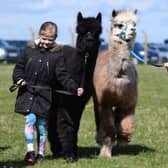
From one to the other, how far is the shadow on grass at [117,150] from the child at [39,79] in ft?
3.59

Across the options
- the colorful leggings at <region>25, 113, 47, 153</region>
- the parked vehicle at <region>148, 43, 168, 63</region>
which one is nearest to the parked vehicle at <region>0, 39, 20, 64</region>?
the parked vehicle at <region>148, 43, 168, 63</region>

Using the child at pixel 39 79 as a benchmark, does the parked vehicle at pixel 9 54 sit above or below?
below

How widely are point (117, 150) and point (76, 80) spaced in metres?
1.79

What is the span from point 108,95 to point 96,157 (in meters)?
0.87

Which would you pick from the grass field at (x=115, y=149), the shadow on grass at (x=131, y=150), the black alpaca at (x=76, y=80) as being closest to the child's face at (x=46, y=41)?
the black alpaca at (x=76, y=80)

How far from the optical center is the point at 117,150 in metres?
9.12

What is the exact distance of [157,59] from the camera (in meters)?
42.9

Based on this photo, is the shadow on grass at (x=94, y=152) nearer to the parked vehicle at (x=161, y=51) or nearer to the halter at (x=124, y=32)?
the halter at (x=124, y=32)

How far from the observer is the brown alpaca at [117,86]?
795 centimetres

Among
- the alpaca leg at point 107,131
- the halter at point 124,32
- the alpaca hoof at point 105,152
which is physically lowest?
the alpaca hoof at point 105,152

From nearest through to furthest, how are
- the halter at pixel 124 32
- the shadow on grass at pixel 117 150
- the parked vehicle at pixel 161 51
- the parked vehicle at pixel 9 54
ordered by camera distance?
the halter at pixel 124 32 < the shadow on grass at pixel 117 150 < the parked vehicle at pixel 9 54 < the parked vehicle at pixel 161 51

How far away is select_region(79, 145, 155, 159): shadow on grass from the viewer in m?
8.54

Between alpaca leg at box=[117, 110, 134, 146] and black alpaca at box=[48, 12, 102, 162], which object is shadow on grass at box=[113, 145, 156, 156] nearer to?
alpaca leg at box=[117, 110, 134, 146]

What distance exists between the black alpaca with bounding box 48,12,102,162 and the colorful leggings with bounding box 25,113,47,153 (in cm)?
23
